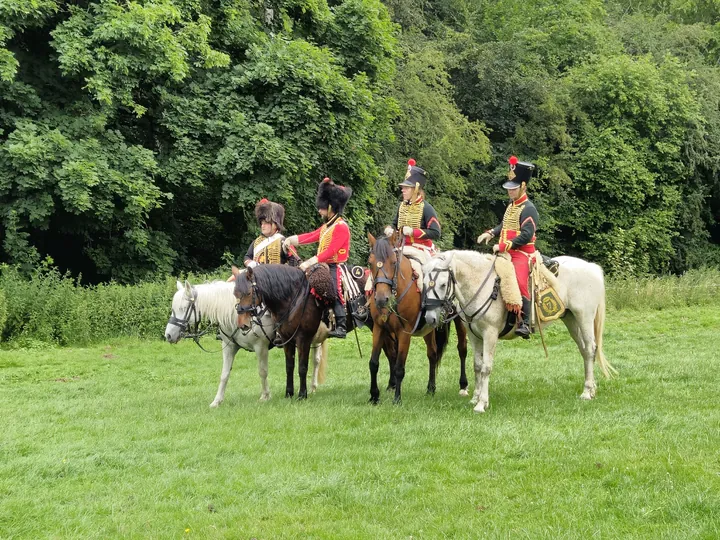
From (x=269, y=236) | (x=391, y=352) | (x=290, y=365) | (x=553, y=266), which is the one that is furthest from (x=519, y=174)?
(x=290, y=365)

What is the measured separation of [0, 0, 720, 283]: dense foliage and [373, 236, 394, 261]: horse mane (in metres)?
10.2

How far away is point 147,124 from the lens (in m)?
21.7

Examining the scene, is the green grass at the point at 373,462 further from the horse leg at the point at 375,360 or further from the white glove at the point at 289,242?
the white glove at the point at 289,242

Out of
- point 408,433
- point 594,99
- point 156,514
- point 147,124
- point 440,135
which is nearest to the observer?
point 156,514

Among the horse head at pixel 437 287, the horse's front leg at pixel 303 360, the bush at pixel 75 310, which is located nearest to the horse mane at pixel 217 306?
the horse's front leg at pixel 303 360

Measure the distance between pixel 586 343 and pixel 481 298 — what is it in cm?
211

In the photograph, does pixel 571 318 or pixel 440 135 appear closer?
pixel 571 318

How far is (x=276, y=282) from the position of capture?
10297 mm

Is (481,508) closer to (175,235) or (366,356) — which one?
(366,356)

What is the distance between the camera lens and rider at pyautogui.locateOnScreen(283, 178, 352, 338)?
419 inches

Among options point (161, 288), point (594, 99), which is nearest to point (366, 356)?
point (161, 288)

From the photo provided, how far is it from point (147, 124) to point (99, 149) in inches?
134

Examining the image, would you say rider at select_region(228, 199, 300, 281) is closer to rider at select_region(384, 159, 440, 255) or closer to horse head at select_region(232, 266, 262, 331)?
horse head at select_region(232, 266, 262, 331)

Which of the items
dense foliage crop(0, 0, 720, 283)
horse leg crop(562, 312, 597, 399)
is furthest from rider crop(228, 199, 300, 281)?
dense foliage crop(0, 0, 720, 283)
